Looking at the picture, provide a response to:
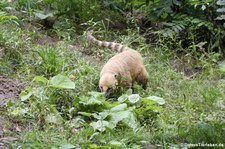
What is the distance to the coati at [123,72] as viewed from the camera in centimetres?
566

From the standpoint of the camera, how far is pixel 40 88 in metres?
5.11

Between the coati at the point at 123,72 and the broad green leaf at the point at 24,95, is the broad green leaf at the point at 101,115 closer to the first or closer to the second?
the broad green leaf at the point at 24,95

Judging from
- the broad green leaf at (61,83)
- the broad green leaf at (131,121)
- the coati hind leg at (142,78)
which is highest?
the broad green leaf at (61,83)

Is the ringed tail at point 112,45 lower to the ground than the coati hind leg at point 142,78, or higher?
higher

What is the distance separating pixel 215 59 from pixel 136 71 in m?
1.72

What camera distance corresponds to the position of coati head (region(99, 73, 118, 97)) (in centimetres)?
560

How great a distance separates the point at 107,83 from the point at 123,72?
49 cm

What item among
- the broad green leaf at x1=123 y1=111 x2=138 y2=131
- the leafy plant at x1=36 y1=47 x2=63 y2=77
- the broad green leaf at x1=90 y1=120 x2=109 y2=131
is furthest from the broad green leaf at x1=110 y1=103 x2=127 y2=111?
the leafy plant at x1=36 y1=47 x2=63 y2=77

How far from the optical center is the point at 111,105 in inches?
195

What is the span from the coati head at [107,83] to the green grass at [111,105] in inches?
5.4

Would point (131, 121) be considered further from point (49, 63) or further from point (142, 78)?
point (49, 63)

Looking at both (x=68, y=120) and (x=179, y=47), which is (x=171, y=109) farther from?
(x=179, y=47)

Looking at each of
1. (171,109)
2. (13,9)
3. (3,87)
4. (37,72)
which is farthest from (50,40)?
(171,109)

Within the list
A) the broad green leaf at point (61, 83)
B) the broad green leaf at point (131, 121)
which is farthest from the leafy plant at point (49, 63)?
the broad green leaf at point (131, 121)
